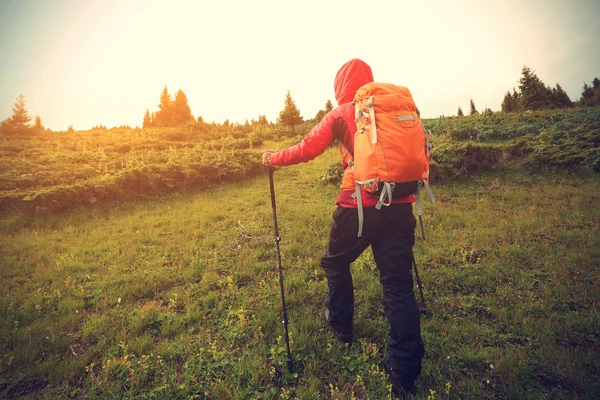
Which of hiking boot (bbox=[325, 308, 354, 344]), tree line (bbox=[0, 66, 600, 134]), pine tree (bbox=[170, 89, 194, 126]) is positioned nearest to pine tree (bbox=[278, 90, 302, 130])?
tree line (bbox=[0, 66, 600, 134])

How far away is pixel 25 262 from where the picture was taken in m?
6.21

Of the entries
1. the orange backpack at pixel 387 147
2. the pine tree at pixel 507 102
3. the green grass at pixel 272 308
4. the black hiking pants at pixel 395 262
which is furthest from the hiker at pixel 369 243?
the pine tree at pixel 507 102

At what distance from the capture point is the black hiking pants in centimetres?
284

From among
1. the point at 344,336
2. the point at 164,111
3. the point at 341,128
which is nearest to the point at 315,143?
the point at 341,128

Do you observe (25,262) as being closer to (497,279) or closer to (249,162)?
(249,162)

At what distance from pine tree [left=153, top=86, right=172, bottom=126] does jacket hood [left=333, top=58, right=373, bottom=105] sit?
4394 cm

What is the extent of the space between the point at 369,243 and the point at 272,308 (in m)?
2.13

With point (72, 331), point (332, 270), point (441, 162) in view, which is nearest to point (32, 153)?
point (72, 331)

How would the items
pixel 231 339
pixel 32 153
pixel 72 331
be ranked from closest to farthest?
pixel 231 339
pixel 72 331
pixel 32 153

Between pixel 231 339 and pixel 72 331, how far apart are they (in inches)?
98.7

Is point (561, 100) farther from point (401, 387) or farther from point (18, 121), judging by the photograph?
point (18, 121)

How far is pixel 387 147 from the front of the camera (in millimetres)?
2707

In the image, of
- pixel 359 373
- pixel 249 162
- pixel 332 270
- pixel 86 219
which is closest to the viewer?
pixel 359 373

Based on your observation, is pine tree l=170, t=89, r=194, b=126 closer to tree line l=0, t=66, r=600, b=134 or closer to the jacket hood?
tree line l=0, t=66, r=600, b=134
